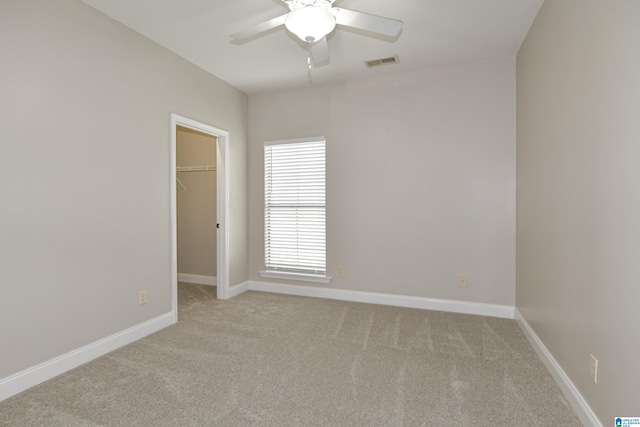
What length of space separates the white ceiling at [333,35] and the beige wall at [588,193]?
421 mm

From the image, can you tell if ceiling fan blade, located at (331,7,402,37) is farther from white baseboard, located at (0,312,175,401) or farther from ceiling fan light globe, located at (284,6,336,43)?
white baseboard, located at (0,312,175,401)

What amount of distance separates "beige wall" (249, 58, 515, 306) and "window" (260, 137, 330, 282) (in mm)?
149

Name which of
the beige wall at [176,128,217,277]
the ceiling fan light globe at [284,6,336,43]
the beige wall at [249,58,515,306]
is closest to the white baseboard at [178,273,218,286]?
the beige wall at [176,128,217,277]

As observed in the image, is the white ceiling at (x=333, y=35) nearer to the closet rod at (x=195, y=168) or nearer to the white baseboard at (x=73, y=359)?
the closet rod at (x=195, y=168)

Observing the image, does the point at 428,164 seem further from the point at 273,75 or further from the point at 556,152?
the point at 273,75

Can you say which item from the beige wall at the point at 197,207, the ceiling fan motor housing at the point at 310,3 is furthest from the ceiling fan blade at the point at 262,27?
the beige wall at the point at 197,207

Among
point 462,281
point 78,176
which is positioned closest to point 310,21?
point 78,176

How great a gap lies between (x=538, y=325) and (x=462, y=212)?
1360 mm

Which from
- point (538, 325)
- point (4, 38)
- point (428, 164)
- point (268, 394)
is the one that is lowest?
point (268, 394)

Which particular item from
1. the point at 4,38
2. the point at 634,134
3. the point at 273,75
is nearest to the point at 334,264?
the point at 273,75

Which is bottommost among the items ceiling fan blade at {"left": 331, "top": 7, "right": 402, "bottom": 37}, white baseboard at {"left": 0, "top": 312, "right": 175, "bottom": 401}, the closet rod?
white baseboard at {"left": 0, "top": 312, "right": 175, "bottom": 401}

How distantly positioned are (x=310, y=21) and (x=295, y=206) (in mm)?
2720

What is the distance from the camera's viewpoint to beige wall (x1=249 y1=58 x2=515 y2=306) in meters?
3.47

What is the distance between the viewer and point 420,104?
12.3 ft
